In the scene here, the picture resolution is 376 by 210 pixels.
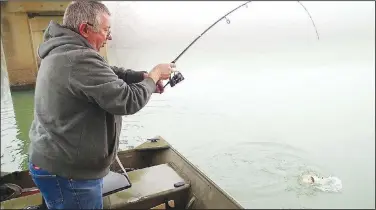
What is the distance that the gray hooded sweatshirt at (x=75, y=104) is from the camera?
160 cm

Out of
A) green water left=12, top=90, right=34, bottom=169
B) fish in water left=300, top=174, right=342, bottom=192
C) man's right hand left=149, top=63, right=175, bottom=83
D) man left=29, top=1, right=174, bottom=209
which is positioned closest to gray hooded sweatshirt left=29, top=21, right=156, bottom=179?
man left=29, top=1, right=174, bottom=209

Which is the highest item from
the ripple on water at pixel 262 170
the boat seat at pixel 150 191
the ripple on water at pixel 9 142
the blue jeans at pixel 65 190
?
the blue jeans at pixel 65 190

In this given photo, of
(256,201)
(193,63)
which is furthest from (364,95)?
(193,63)

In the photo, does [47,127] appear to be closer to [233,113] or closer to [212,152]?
[212,152]

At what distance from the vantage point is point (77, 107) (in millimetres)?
1655

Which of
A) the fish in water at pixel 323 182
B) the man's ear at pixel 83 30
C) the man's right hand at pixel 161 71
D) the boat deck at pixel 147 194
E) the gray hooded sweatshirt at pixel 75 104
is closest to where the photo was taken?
the gray hooded sweatshirt at pixel 75 104

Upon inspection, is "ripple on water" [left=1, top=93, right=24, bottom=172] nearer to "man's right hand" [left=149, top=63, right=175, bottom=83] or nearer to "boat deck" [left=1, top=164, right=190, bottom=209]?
"boat deck" [left=1, top=164, right=190, bottom=209]

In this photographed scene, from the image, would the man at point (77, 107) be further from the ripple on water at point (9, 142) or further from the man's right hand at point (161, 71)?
the ripple on water at point (9, 142)

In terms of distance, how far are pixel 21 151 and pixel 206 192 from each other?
490 centimetres

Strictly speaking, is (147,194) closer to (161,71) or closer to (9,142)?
(161,71)

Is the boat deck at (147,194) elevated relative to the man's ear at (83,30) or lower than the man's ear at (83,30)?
lower

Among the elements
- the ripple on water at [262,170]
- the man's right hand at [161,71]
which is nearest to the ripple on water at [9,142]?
the ripple on water at [262,170]

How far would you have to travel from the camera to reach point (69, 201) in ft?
6.06

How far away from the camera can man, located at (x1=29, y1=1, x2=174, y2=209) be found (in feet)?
5.27
